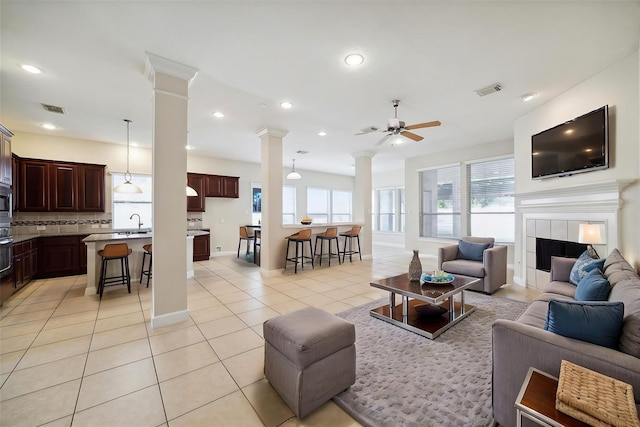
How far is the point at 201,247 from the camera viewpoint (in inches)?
275

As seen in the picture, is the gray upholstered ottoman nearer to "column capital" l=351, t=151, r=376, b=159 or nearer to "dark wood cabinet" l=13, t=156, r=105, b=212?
"column capital" l=351, t=151, r=376, b=159

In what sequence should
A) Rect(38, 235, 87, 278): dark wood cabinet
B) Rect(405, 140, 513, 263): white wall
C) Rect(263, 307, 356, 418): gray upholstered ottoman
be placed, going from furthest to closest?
Rect(405, 140, 513, 263): white wall
Rect(38, 235, 87, 278): dark wood cabinet
Rect(263, 307, 356, 418): gray upholstered ottoman

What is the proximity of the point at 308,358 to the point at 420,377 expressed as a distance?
1012mm

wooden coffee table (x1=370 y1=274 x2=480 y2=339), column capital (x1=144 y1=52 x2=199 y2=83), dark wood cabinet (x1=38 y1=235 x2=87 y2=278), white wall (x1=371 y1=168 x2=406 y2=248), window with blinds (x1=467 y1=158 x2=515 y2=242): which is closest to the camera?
wooden coffee table (x1=370 y1=274 x2=480 y2=339)

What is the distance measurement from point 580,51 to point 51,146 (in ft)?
29.0

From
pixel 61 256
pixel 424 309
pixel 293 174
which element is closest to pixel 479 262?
pixel 424 309

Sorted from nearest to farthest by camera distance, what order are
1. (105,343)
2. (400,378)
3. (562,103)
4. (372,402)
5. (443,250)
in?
(372,402) < (400,378) < (105,343) < (562,103) < (443,250)

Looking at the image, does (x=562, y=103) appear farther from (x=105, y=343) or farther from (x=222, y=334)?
(x=105, y=343)

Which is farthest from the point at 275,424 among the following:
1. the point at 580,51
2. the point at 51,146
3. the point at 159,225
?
the point at 51,146

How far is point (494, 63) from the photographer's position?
2949 millimetres

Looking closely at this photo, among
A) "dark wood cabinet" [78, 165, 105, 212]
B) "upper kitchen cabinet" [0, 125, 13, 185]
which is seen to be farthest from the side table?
"dark wood cabinet" [78, 165, 105, 212]

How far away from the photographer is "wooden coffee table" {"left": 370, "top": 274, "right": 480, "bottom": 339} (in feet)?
8.84

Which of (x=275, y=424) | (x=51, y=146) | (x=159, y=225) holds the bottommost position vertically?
(x=275, y=424)

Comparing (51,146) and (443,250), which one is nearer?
(443,250)
